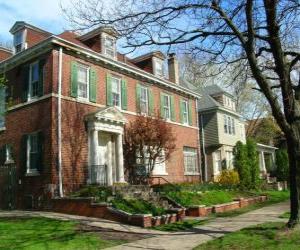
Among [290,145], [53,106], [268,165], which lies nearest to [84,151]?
[53,106]

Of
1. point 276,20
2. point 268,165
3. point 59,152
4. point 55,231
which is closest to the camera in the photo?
point 276,20

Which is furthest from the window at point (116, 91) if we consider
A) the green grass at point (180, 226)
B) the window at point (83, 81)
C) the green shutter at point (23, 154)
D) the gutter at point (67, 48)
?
the green grass at point (180, 226)

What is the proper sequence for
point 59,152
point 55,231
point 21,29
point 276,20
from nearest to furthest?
point 276,20 → point 55,231 → point 59,152 → point 21,29

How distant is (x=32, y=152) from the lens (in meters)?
19.6

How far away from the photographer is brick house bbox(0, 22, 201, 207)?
62.0 feet

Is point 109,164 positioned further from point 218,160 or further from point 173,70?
point 218,160

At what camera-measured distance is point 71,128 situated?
19516 millimetres

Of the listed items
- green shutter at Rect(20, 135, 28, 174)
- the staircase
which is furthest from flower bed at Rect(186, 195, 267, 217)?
green shutter at Rect(20, 135, 28, 174)

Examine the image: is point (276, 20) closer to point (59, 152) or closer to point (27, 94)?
point (59, 152)

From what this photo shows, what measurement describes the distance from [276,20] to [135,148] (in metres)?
12.5

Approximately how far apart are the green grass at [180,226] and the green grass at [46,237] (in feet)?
10.1

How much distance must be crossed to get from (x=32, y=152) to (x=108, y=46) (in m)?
7.49

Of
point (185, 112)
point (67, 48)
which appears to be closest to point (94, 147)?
point (67, 48)

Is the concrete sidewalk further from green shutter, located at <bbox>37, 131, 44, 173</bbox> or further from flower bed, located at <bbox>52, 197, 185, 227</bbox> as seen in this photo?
green shutter, located at <bbox>37, 131, 44, 173</bbox>
